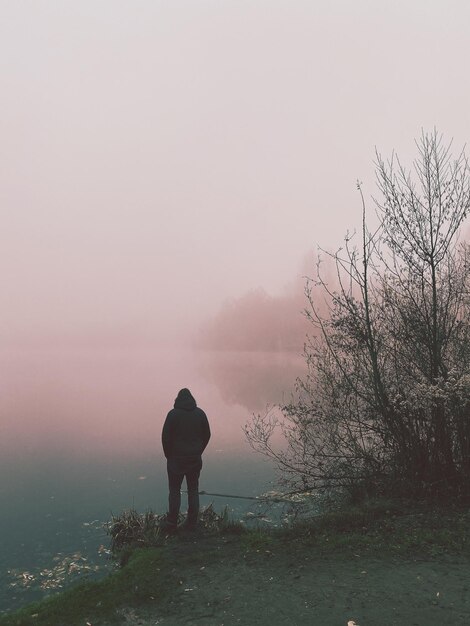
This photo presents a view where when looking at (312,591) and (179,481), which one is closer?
(312,591)

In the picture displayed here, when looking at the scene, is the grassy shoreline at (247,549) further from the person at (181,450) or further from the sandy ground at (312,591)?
the person at (181,450)

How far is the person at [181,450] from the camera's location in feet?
28.4

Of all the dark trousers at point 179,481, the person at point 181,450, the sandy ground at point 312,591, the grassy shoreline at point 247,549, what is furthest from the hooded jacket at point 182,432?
the sandy ground at point 312,591

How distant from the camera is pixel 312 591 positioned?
5988 millimetres

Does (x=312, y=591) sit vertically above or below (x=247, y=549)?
above

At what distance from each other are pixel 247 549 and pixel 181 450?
2.08 m

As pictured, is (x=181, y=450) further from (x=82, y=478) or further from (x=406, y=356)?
(x=82, y=478)

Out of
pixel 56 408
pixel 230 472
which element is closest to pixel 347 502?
pixel 230 472

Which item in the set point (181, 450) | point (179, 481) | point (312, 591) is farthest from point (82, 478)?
point (312, 591)

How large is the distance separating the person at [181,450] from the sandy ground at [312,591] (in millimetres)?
1370

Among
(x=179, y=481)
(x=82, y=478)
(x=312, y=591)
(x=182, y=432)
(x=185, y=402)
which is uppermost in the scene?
(x=185, y=402)

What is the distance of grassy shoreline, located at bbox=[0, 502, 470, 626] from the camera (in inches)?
241

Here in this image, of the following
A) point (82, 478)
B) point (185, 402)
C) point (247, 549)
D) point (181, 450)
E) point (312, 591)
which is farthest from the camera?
point (82, 478)

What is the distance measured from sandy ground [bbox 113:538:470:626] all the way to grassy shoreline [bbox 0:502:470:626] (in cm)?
9
